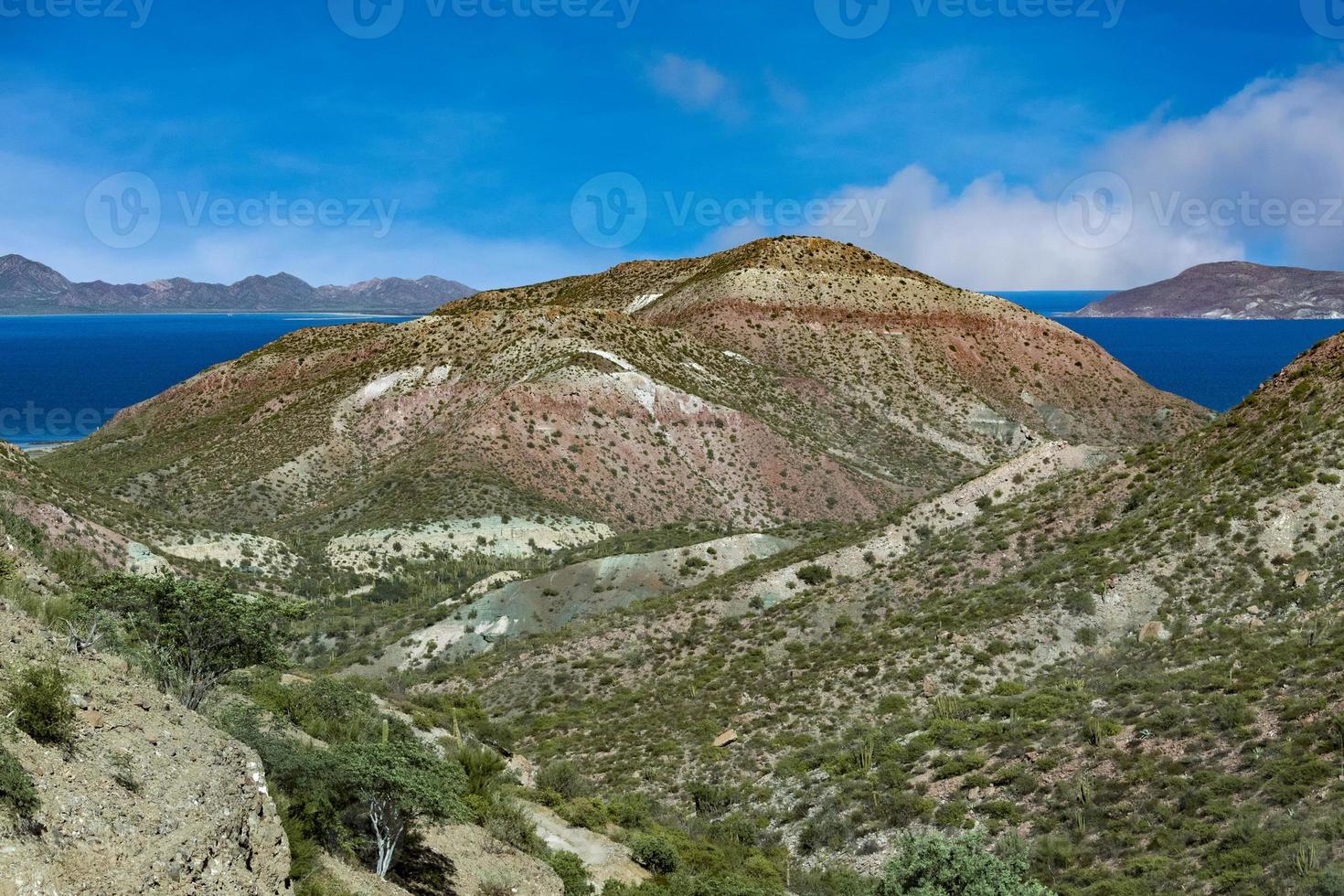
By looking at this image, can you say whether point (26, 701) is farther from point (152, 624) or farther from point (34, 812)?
point (152, 624)

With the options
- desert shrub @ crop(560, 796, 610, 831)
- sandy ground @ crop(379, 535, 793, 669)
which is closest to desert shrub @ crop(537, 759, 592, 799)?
desert shrub @ crop(560, 796, 610, 831)

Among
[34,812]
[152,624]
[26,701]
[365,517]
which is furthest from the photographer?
[365,517]

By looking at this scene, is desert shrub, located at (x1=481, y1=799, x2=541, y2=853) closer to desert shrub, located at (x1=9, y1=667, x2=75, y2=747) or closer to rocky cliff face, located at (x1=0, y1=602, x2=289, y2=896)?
rocky cliff face, located at (x1=0, y1=602, x2=289, y2=896)

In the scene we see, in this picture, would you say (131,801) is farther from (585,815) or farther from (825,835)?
(825,835)

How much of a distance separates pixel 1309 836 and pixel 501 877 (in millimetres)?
12913

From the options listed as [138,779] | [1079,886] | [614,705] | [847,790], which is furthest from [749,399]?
[138,779]

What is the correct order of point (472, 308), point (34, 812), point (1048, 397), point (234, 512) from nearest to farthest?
point (34, 812)
point (234, 512)
point (1048, 397)
point (472, 308)

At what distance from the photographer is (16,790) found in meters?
7.98

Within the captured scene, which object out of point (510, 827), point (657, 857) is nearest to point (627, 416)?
point (657, 857)

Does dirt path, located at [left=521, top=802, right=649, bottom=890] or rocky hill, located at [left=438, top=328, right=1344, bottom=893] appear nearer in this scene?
rocky hill, located at [left=438, top=328, right=1344, bottom=893]

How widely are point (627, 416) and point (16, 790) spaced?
205 ft

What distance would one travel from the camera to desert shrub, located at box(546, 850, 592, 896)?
1562cm

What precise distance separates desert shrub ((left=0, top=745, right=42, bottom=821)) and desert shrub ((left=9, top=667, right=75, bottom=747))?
32.5 inches

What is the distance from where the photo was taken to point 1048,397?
91.9 meters
